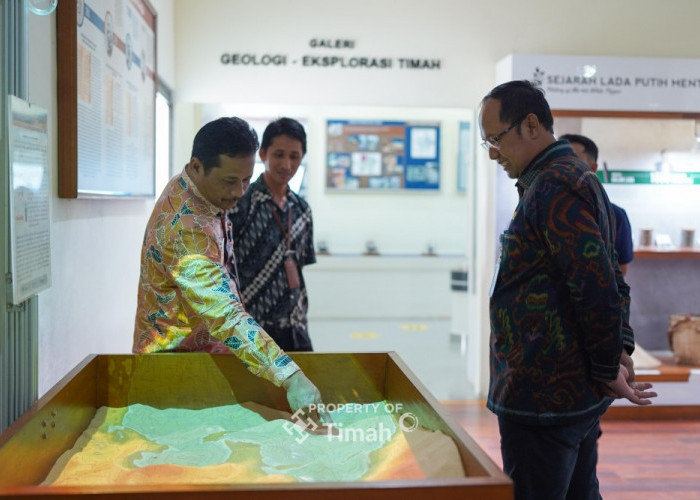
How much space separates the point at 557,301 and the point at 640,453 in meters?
3.04

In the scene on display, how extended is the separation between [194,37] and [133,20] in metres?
1.63

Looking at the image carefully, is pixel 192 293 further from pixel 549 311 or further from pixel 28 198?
pixel 549 311

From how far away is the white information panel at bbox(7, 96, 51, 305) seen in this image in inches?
66.1

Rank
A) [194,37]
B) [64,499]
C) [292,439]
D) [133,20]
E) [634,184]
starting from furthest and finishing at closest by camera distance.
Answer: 1. [634,184]
2. [194,37]
3. [133,20]
4. [292,439]
5. [64,499]

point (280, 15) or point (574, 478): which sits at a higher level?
point (280, 15)

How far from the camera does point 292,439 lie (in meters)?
1.81

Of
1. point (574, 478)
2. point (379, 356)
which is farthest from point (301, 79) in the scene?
point (574, 478)

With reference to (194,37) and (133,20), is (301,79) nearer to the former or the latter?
(194,37)

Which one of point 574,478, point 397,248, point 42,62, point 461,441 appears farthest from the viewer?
point 397,248

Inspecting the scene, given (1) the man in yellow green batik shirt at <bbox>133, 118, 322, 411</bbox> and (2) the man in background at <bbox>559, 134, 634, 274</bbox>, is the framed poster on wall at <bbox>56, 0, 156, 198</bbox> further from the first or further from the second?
(2) the man in background at <bbox>559, 134, 634, 274</bbox>

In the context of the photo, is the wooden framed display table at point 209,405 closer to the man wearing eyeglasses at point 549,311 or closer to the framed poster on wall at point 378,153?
the man wearing eyeglasses at point 549,311

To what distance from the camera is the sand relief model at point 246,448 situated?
1510mm
